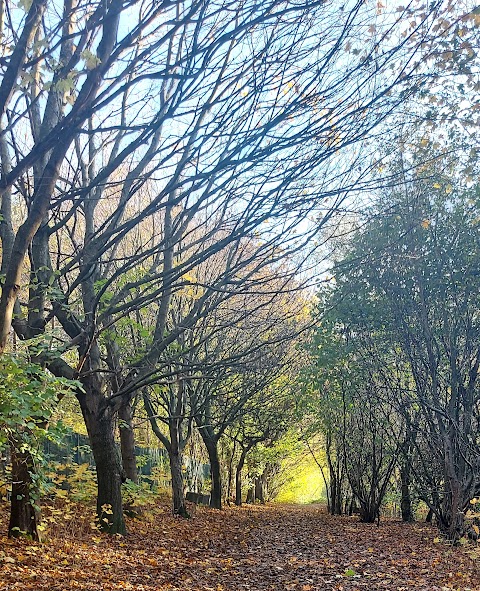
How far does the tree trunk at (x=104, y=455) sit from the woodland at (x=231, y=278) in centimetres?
4

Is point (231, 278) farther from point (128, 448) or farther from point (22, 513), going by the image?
point (128, 448)

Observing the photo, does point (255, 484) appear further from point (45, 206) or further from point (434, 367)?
point (45, 206)

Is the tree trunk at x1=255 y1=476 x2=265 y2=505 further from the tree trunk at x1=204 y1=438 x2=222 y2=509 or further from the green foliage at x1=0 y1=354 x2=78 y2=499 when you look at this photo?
the green foliage at x1=0 y1=354 x2=78 y2=499

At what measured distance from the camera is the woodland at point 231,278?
479 cm

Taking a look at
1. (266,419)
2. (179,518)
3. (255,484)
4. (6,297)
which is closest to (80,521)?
(179,518)

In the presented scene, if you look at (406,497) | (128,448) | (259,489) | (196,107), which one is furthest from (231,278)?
(259,489)

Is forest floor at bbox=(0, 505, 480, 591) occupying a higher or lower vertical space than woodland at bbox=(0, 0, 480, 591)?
lower

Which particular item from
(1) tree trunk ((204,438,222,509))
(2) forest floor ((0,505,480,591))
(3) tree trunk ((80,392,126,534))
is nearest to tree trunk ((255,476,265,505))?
(1) tree trunk ((204,438,222,509))

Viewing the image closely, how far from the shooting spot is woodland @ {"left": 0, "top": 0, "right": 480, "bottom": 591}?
15.7ft

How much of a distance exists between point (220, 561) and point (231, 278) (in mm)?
4283

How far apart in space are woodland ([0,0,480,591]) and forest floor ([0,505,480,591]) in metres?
0.06

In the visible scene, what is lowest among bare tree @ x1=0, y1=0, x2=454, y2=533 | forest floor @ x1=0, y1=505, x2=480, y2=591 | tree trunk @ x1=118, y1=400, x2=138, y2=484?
forest floor @ x1=0, y1=505, x2=480, y2=591

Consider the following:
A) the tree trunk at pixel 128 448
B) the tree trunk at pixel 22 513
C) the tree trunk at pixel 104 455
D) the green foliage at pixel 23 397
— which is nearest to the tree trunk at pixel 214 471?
the tree trunk at pixel 128 448

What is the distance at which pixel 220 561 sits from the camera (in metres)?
8.38
